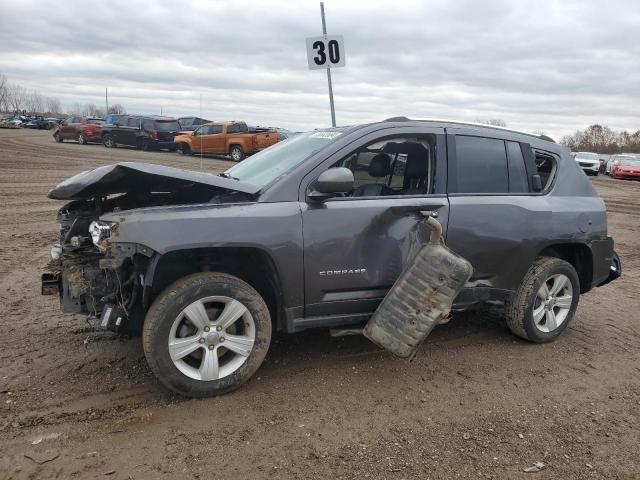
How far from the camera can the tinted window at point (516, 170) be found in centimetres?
457

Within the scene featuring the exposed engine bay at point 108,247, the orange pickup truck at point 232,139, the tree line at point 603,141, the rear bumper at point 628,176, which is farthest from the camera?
the tree line at point 603,141

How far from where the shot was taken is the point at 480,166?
4402 millimetres

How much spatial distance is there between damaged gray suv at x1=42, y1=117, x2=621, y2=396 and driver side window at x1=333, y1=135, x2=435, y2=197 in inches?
0.4

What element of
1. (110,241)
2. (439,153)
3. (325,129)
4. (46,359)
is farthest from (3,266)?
(439,153)

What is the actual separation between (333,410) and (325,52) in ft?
19.1

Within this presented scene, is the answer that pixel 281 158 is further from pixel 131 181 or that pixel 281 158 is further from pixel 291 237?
pixel 131 181

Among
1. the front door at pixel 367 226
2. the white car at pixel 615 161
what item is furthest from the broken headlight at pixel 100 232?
the white car at pixel 615 161

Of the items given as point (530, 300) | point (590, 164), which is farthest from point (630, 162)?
point (530, 300)

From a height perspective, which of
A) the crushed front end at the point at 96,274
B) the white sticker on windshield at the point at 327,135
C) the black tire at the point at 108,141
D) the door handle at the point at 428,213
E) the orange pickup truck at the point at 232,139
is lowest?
the crushed front end at the point at 96,274

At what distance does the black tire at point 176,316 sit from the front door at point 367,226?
1.24 ft

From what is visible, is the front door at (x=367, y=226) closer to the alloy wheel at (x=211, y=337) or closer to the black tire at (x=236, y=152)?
the alloy wheel at (x=211, y=337)

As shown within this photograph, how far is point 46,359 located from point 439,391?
2.92m

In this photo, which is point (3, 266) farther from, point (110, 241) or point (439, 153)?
point (439, 153)

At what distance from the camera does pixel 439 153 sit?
4230 millimetres
